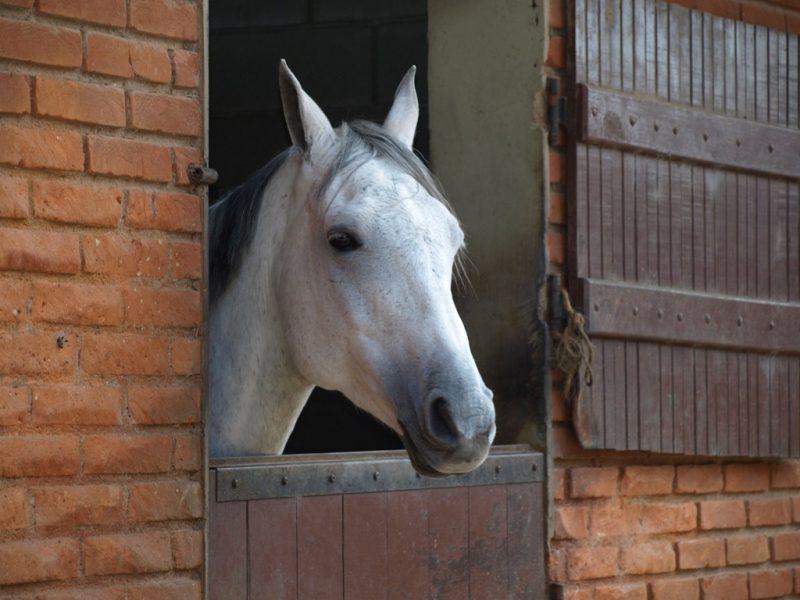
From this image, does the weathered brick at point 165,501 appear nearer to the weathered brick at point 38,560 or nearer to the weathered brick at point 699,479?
the weathered brick at point 38,560

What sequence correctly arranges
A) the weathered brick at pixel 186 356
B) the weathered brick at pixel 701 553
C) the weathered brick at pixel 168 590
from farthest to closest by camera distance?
the weathered brick at pixel 701 553
the weathered brick at pixel 186 356
the weathered brick at pixel 168 590

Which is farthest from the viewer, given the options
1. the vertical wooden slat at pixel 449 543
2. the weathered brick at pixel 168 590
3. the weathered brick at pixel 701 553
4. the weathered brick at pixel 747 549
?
the weathered brick at pixel 747 549

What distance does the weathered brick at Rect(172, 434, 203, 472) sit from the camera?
298 centimetres

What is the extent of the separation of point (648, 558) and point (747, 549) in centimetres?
49

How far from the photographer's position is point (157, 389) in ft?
9.68

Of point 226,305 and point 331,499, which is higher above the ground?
point 226,305

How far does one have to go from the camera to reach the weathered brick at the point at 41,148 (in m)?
2.73

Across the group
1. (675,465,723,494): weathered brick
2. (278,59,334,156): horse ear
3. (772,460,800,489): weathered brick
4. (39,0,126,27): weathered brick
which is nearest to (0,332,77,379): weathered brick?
(39,0,126,27): weathered brick

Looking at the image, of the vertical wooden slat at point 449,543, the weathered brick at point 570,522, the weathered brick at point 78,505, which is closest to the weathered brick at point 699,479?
the weathered brick at point 570,522

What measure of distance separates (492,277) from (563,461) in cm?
59

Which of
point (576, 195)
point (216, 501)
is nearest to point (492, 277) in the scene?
point (576, 195)

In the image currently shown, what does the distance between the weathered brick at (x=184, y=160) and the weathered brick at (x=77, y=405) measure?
483 mm

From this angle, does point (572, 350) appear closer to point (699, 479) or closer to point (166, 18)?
point (699, 479)

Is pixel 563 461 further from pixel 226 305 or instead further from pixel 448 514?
pixel 226 305
